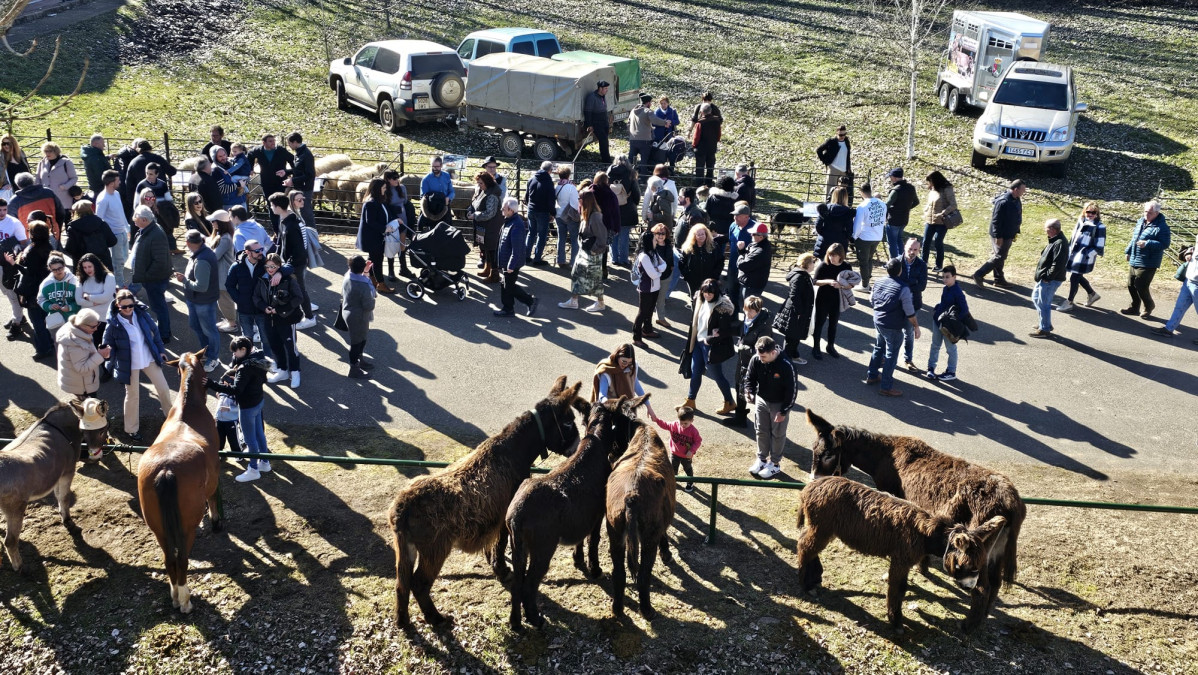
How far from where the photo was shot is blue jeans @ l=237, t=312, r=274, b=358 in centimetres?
1073

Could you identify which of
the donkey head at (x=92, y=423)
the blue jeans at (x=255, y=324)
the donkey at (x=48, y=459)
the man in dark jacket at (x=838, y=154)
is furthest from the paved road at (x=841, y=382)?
the man in dark jacket at (x=838, y=154)

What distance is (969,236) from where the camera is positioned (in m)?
16.8

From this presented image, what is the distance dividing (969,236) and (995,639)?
11.0 meters

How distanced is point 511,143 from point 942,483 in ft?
48.8

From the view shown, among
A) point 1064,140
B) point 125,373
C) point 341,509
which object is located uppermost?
point 1064,140

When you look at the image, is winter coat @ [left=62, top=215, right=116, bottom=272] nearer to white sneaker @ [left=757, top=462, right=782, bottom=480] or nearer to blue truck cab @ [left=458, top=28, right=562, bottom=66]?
white sneaker @ [left=757, top=462, right=782, bottom=480]

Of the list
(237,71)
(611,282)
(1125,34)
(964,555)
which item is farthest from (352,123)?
(1125,34)

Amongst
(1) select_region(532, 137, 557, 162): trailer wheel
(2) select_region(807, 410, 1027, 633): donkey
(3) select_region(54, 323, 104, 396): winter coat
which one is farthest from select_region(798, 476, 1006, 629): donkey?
(1) select_region(532, 137, 557, 162): trailer wheel

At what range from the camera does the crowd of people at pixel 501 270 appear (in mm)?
9469

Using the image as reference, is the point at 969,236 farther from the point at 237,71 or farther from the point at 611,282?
the point at 237,71

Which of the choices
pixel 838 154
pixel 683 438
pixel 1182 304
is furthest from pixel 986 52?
pixel 683 438

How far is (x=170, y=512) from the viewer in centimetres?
695

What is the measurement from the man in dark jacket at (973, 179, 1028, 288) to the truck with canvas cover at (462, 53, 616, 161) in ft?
28.8

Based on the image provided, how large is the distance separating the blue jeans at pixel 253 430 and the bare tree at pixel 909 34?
16029 mm
